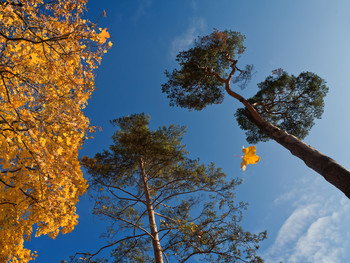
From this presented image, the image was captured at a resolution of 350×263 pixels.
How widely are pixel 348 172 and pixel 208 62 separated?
630cm

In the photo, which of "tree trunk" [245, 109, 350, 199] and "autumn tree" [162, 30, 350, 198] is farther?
"autumn tree" [162, 30, 350, 198]

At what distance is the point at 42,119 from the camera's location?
336cm

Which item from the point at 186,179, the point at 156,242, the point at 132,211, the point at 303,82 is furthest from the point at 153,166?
the point at 303,82

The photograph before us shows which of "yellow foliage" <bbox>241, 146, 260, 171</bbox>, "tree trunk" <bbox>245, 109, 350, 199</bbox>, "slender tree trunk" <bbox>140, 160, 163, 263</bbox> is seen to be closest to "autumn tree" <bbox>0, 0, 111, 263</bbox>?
"yellow foliage" <bbox>241, 146, 260, 171</bbox>

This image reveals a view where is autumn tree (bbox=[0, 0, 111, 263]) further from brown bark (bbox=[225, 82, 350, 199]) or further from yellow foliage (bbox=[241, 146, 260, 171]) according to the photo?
brown bark (bbox=[225, 82, 350, 199])

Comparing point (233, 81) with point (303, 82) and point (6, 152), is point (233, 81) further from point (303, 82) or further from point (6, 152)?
point (6, 152)

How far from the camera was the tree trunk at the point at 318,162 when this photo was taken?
424cm

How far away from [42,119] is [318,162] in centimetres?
509

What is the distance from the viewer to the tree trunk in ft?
13.9

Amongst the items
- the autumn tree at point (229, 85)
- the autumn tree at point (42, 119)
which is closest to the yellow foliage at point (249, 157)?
the autumn tree at point (42, 119)

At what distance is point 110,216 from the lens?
28.8ft

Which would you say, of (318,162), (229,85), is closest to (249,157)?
(318,162)

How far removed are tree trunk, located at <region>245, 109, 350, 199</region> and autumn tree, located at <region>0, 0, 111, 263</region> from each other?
15.0ft

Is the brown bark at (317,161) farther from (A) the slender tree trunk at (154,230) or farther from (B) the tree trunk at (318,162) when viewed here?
(A) the slender tree trunk at (154,230)
